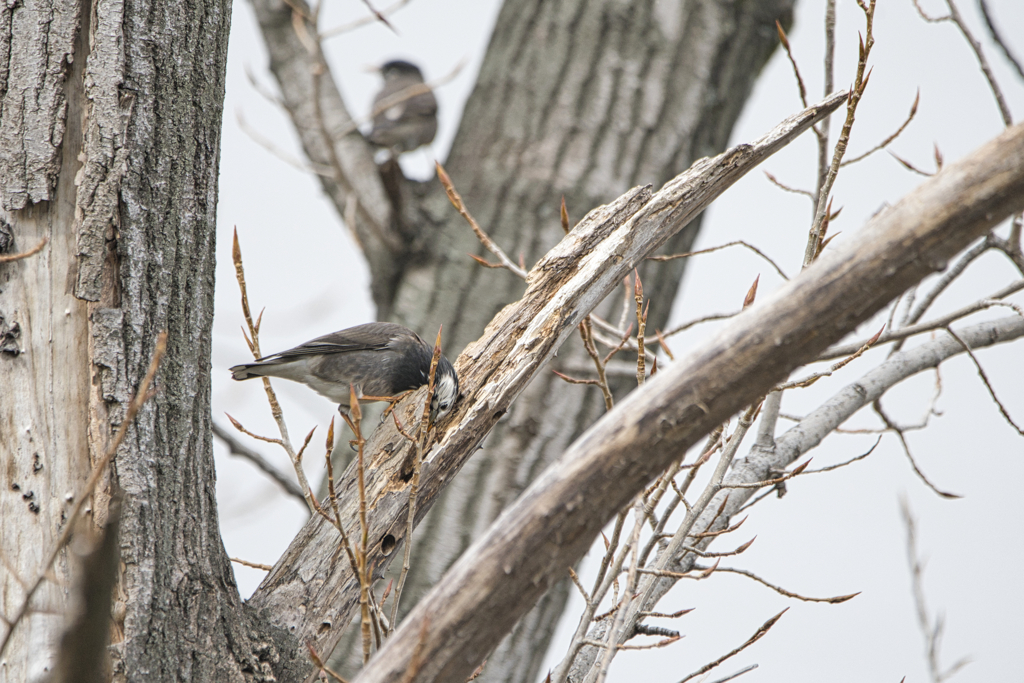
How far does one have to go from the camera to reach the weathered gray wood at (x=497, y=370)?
1.84m

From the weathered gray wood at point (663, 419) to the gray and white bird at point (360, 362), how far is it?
234 cm

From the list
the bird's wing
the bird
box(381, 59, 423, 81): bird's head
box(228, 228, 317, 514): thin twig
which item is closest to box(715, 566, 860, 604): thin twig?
box(228, 228, 317, 514): thin twig

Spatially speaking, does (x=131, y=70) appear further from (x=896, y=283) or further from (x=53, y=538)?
(x=896, y=283)

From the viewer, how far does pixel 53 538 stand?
1.52m

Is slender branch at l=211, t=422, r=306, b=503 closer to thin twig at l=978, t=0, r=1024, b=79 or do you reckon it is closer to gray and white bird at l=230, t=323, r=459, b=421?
gray and white bird at l=230, t=323, r=459, b=421

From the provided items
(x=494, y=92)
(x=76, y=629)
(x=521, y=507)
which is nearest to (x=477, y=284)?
(x=494, y=92)

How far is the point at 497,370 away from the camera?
209 centimetres

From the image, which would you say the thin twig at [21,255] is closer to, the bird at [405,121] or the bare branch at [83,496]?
the bare branch at [83,496]

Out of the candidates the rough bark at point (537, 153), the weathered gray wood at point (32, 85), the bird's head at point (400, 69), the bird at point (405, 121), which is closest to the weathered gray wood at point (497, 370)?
the weathered gray wood at point (32, 85)

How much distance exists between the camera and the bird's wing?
143 inches

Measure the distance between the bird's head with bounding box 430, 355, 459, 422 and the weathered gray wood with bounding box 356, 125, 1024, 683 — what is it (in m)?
0.85

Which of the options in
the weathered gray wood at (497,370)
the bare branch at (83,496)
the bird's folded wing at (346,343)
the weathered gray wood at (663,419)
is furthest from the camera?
the bird's folded wing at (346,343)

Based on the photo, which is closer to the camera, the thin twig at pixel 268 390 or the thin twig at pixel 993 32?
the thin twig at pixel 268 390

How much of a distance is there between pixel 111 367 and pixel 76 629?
892mm
